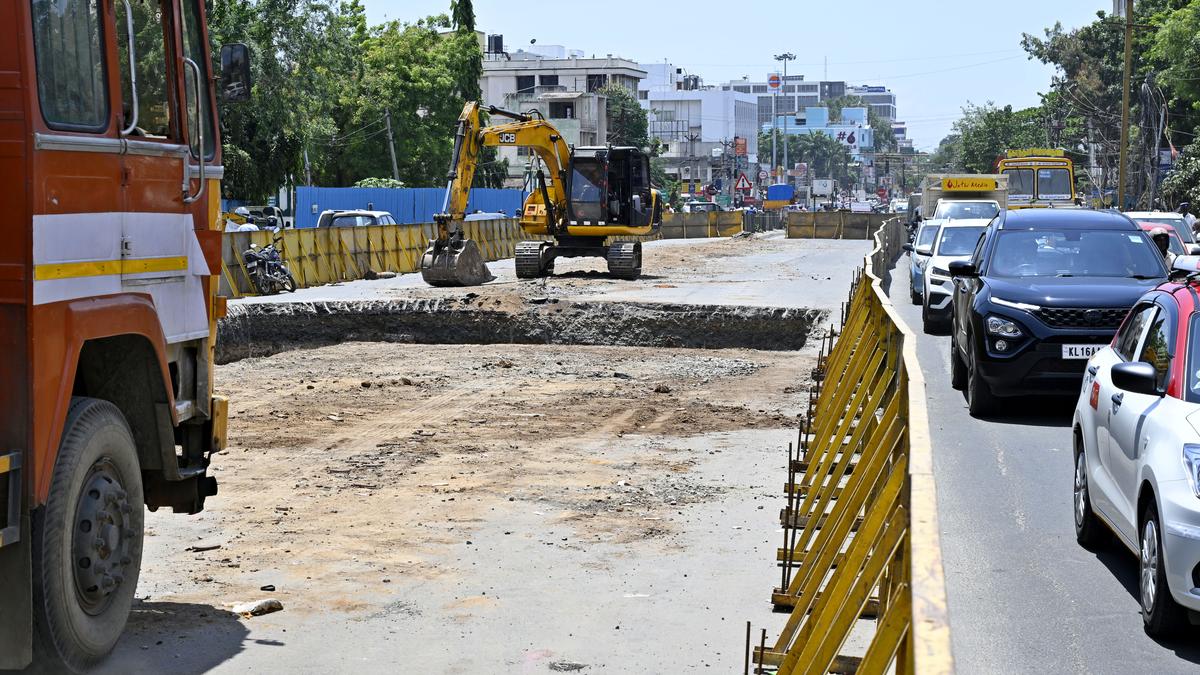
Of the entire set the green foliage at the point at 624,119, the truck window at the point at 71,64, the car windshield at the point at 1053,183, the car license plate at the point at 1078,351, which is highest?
the green foliage at the point at 624,119

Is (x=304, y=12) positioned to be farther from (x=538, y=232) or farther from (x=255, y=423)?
(x=255, y=423)

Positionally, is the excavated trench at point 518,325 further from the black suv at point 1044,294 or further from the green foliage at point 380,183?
the green foliage at point 380,183

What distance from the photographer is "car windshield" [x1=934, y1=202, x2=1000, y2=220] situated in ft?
117

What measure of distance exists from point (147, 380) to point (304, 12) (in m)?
43.9

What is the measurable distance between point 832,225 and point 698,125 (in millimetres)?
112524

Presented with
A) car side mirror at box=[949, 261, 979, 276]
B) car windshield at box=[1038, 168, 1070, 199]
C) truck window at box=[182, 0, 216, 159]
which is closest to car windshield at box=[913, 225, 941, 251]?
car side mirror at box=[949, 261, 979, 276]

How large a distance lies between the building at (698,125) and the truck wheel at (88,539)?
15275 centimetres

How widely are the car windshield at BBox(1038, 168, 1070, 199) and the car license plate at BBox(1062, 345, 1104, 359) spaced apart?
4159 centimetres

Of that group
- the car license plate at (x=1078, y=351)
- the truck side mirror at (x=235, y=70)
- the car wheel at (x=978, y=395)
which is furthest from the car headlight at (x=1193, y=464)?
the car wheel at (x=978, y=395)

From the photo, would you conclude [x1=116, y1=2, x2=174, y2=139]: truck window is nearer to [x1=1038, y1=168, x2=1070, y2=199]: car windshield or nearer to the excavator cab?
the excavator cab

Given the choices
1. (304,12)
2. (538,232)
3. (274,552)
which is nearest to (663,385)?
(274,552)

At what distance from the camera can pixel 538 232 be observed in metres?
35.4

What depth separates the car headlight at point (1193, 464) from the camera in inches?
265

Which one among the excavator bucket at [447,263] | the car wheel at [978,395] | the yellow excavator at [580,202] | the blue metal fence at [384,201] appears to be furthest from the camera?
the blue metal fence at [384,201]
